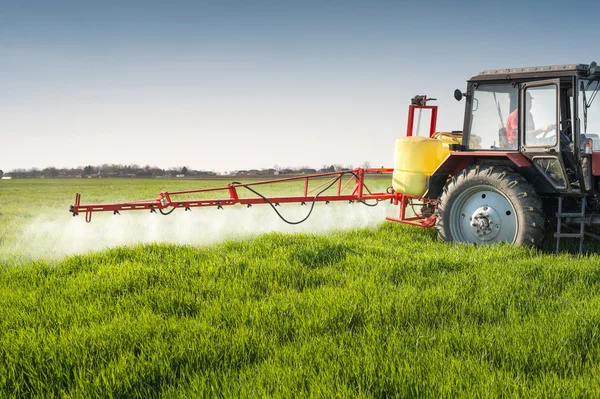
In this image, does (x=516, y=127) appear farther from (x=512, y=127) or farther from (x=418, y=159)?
(x=418, y=159)

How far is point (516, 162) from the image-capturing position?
274 inches

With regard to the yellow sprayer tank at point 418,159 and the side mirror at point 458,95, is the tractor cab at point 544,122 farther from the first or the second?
the yellow sprayer tank at point 418,159

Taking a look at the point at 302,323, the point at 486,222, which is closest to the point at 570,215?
the point at 486,222

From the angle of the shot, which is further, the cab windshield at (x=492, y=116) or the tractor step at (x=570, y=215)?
the cab windshield at (x=492, y=116)

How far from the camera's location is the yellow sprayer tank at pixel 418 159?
27.3 ft

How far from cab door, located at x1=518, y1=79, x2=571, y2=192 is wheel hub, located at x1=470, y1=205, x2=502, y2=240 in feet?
2.81

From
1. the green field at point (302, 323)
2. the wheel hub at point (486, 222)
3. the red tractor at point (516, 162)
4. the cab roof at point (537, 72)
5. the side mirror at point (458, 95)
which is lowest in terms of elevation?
the green field at point (302, 323)

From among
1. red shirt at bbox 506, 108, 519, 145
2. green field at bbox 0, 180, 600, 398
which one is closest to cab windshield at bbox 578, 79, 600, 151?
red shirt at bbox 506, 108, 519, 145

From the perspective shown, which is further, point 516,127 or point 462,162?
point 462,162

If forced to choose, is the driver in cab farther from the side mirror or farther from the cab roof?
the side mirror

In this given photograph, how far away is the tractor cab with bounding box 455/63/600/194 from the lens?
6.66 m

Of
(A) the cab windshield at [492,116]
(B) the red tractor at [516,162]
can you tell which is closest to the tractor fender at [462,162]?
(B) the red tractor at [516,162]

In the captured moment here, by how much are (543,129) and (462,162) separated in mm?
1293

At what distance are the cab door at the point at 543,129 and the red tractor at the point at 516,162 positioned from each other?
0.01 m
